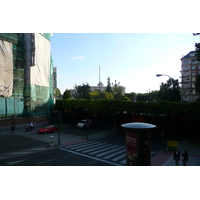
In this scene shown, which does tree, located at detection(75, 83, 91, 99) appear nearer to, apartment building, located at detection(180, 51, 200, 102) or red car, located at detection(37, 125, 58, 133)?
apartment building, located at detection(180, 51, 200, 102)

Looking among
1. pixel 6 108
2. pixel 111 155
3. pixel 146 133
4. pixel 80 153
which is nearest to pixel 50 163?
pixel 80 153

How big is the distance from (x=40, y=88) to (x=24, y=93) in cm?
413

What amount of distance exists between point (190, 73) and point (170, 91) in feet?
66.3

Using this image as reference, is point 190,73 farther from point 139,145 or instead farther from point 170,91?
point 139,145

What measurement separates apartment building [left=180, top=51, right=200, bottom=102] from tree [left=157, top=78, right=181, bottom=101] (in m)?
11.1

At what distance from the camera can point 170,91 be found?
5728 cm

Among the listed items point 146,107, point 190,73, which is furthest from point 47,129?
point 190,73

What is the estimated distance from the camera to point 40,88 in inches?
1513

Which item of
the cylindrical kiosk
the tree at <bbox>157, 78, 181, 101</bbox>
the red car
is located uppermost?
the tree at <bbox>157, 78, 181, 101</bbox>

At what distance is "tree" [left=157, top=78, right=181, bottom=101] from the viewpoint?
186 feet

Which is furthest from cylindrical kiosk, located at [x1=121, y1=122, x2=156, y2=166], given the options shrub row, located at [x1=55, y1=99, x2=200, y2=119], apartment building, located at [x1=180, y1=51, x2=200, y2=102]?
apartment building, located at [x1=180, y1=51, x2=200, y2=102]

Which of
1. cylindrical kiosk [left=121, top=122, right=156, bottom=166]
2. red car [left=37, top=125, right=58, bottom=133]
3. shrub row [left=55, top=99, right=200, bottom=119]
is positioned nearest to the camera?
cylindrical kiosk [left=121, top=122, right=156, bottom=166]

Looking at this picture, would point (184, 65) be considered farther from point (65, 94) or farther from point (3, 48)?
point (3, 48)

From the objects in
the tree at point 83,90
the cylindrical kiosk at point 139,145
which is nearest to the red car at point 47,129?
the cylindrical kiosk at point 139,145
